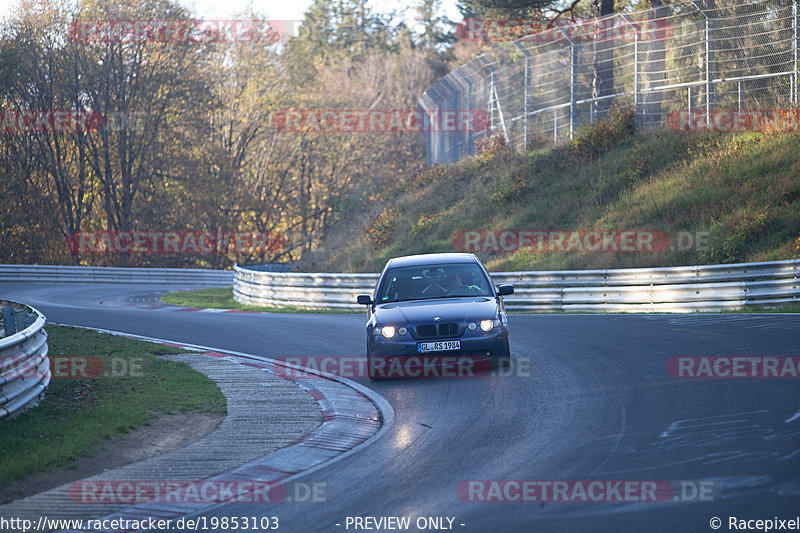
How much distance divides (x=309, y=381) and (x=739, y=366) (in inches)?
220

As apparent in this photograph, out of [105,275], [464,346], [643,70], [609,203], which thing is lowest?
[105,275]

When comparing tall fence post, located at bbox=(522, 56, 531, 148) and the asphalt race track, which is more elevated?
tall fence post, located at bbox=(522, 56, 531, 148)

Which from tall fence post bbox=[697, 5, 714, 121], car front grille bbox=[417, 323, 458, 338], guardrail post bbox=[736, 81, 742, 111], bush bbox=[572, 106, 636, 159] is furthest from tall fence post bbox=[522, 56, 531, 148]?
car front grille bbox=[417, 323, 458, 338]

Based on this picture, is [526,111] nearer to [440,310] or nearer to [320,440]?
[440,310]

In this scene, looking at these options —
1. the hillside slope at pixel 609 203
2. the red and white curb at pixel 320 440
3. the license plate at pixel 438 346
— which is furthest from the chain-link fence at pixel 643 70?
the red and white curb at pixel 320 440

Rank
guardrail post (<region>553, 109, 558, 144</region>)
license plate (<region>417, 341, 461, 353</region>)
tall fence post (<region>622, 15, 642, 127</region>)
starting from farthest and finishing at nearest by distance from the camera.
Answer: guardrail post (<region>553, 109, 558, 144</region>), tall fence post (<region>622, 15, 642, 127</region>), license plate (<region>417, 341, 461, 353</region>)

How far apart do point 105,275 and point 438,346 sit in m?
35.2

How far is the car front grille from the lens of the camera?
11.5 metres

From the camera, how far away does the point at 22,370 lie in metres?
9.09

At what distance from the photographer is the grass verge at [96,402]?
796 cm

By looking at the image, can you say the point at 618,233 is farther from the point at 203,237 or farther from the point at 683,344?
the point at 203,237

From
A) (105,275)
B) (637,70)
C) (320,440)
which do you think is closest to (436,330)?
(320,440)

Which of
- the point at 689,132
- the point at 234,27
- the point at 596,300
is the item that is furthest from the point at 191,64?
the point at 596,300

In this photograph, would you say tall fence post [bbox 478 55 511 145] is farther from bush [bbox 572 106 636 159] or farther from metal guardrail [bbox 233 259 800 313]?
metal guardrail [bbox 233 259 800 313]
